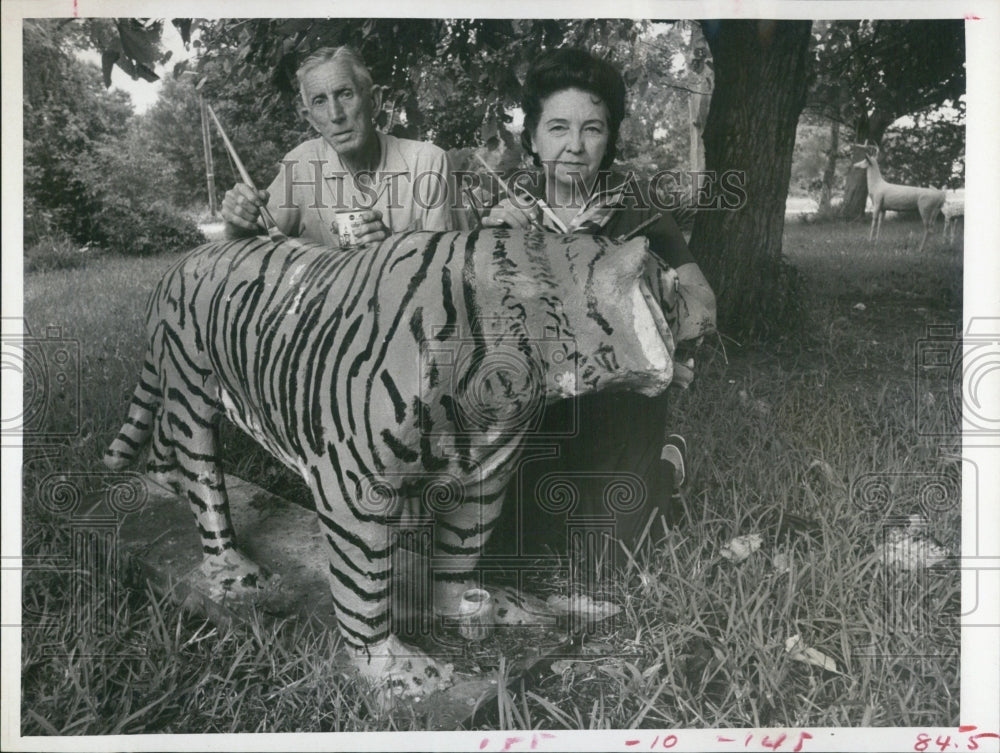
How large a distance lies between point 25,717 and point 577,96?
1753 mm

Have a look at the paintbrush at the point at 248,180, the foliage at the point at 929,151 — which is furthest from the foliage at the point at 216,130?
the foliage at the point at 929,151

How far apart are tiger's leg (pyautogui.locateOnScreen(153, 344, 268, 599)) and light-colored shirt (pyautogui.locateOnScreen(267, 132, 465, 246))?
39 centimetres

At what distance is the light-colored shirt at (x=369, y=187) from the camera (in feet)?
5.81

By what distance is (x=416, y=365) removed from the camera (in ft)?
4.69

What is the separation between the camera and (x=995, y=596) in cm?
181

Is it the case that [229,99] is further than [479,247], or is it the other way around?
[229,99]

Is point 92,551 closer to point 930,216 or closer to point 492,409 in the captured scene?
point 492,409

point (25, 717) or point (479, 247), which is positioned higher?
point (479, 247)

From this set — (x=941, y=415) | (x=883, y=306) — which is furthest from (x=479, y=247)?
(x=941, y=415)

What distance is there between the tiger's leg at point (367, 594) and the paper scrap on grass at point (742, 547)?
2.12 ft

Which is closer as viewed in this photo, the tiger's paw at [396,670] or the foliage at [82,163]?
the tiger's paw at [396,670]

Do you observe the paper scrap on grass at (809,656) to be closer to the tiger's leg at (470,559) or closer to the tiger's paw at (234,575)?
the tiger's leg at (470,559)

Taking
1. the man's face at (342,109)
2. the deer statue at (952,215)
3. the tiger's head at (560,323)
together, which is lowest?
the tiger's head at (560,323)

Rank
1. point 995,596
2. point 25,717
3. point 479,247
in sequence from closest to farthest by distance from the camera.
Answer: point 479,247
point 25,717
point 995,596
